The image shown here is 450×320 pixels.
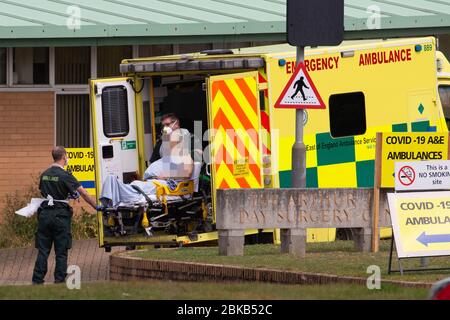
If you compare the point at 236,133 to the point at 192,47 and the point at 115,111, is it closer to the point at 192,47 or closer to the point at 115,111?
the point at 115,111

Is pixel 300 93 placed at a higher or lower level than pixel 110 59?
lower

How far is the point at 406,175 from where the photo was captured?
614 inches

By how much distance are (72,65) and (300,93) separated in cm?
838

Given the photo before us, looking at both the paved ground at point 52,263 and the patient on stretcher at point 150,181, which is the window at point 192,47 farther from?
the patient on stretcher at point 150,181

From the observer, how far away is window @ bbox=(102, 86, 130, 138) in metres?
18.5

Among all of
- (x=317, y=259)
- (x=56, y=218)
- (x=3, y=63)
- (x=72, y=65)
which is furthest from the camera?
(x=72, y=65)

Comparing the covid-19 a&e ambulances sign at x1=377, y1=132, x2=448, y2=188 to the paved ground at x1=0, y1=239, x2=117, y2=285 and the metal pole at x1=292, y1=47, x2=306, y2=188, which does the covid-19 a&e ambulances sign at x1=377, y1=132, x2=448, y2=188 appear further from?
the paved ground at x1=0, y1=239, x2=117, y2=285

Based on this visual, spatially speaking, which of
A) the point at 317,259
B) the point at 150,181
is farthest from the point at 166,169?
the point at 317,259

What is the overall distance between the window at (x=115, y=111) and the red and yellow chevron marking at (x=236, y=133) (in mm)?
1367

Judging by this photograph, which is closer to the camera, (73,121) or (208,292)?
(208,292)

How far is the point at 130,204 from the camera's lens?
17719 millimetres

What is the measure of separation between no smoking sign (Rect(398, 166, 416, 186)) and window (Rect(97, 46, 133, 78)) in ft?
31.7
